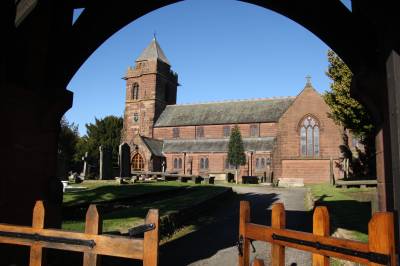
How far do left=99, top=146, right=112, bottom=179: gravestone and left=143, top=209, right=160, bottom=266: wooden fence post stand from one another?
87.5ft

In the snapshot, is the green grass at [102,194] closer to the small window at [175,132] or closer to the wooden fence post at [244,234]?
the wooden fence post at [244,234]

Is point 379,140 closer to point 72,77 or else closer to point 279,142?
point 72,77

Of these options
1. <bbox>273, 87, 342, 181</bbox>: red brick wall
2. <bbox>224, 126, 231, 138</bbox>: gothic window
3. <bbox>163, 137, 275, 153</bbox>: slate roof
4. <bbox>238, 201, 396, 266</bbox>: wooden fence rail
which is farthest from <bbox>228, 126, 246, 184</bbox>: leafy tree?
<bbox>238, 201, 396, 266</bbox>: wooden fence rail

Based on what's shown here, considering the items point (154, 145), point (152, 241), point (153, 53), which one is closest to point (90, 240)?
point (152, 241)

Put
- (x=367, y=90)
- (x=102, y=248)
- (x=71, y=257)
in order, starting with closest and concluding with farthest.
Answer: (x=102, y=248)
(x=367, y=90)
(x=71, y=257)

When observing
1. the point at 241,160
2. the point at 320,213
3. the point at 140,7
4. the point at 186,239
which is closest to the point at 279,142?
the point at 241,160

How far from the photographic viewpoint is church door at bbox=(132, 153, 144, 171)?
48062mm

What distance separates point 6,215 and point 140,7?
3549 mm

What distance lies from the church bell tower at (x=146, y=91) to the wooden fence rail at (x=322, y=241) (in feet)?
174

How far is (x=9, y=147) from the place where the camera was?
4.46 meters

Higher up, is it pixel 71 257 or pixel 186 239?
pixel 71 257

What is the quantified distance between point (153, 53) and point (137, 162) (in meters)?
19.9

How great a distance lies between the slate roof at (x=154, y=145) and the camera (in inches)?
1909

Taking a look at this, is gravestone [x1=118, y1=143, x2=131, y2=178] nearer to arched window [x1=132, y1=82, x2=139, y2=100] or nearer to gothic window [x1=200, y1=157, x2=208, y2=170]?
gothic window [x1=200, y1=157, x2=208, y2=170]
